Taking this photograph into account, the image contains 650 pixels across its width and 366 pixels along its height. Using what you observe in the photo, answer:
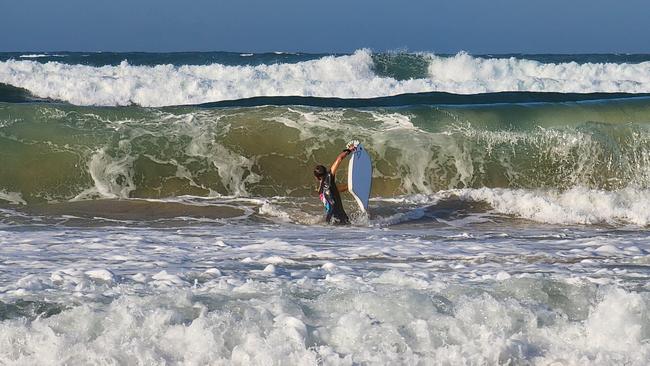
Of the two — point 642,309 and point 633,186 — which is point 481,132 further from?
point 642,309

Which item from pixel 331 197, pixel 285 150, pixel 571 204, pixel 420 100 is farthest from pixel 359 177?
pixel 420 100

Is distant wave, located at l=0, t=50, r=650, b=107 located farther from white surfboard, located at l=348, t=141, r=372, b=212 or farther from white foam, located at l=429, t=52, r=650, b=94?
white surfboard, located at l=348, t=141, r=372, b=212

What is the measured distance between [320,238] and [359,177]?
1908 millimetres

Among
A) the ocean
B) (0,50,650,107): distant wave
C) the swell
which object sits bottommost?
the ocean

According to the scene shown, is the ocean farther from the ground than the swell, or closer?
closer

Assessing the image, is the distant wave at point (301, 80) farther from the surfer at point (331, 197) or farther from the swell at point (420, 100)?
the surfer at point (331, 197)

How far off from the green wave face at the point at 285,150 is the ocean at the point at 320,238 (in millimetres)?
40

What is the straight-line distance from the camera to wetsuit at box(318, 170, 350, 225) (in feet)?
37.2

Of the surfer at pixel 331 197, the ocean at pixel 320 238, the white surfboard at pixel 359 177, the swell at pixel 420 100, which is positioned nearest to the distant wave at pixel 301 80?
the swell at pixel 420 100

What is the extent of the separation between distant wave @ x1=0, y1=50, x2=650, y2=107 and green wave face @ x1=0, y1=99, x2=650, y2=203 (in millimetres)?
11471

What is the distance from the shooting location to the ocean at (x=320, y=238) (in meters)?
6.20

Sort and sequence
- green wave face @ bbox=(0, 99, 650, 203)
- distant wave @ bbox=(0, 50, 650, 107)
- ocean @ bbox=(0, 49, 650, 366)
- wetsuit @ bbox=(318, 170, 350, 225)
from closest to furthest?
ocean @ bbox=(0, 49, 650, 366) → wetsuit @ bbox=(318, 170, 350, 225) → green wave face @ bbox=(0, 99, 650, 203) → distant wave @ bbox=(0, 50, 650, 107)

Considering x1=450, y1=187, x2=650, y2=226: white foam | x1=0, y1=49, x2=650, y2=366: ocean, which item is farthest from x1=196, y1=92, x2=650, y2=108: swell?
x1=450, y1=187, x2=650, y2=226: white foam

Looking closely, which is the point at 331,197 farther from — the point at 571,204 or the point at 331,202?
the point at 571,204
